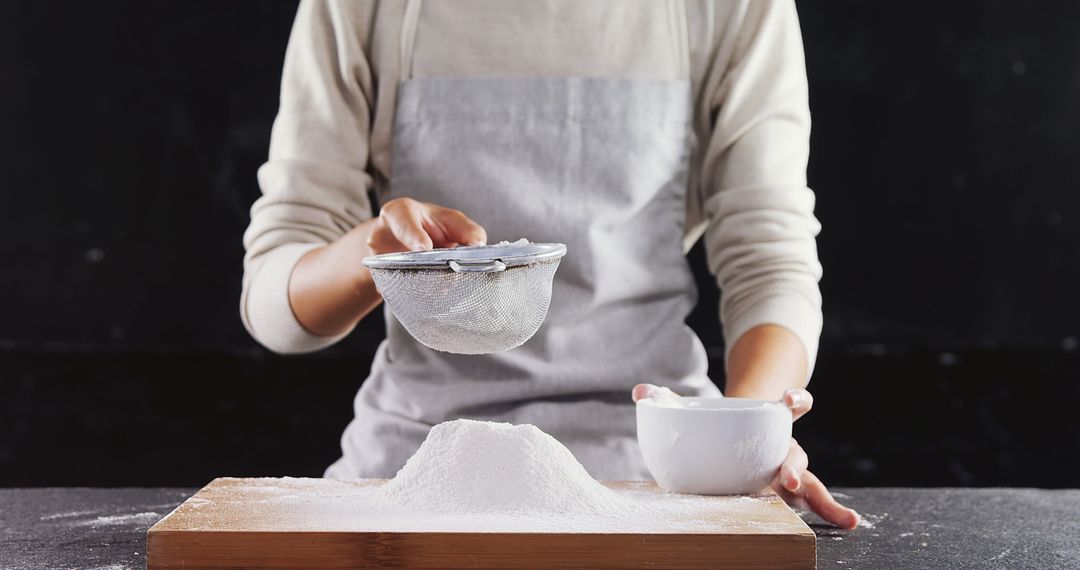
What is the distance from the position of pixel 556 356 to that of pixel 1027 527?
0.63 m

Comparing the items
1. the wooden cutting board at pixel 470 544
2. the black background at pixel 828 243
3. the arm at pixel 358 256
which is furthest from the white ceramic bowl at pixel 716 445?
the black background at pixel 828 243

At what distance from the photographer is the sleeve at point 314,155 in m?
1.57

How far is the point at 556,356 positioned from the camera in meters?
1.55

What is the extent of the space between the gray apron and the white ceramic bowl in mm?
379

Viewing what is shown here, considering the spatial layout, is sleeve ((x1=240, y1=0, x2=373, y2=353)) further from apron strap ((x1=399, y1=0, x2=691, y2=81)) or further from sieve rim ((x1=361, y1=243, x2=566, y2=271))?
sieve rim ((x1=361, y1=243, x2=566, y2=271))

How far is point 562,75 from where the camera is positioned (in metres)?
1.63

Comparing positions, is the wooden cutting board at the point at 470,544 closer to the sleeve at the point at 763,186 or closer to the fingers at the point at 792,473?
the fingers at the point at 792,473

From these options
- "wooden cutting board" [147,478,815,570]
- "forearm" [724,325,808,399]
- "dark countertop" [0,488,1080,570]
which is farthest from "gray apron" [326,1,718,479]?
"wooden cutting board" [147,478,815,570]

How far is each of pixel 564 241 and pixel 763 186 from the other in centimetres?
29

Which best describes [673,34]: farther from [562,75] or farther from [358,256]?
[358,256]

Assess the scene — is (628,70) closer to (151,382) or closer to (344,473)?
(344,473)

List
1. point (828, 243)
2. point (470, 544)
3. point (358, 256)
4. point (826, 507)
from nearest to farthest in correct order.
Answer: point (470, 544), point (826, 507), point (358, 256), point (828, 243)

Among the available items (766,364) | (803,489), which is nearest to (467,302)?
(803,489)

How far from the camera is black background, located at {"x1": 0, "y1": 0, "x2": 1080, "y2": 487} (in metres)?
2.85
